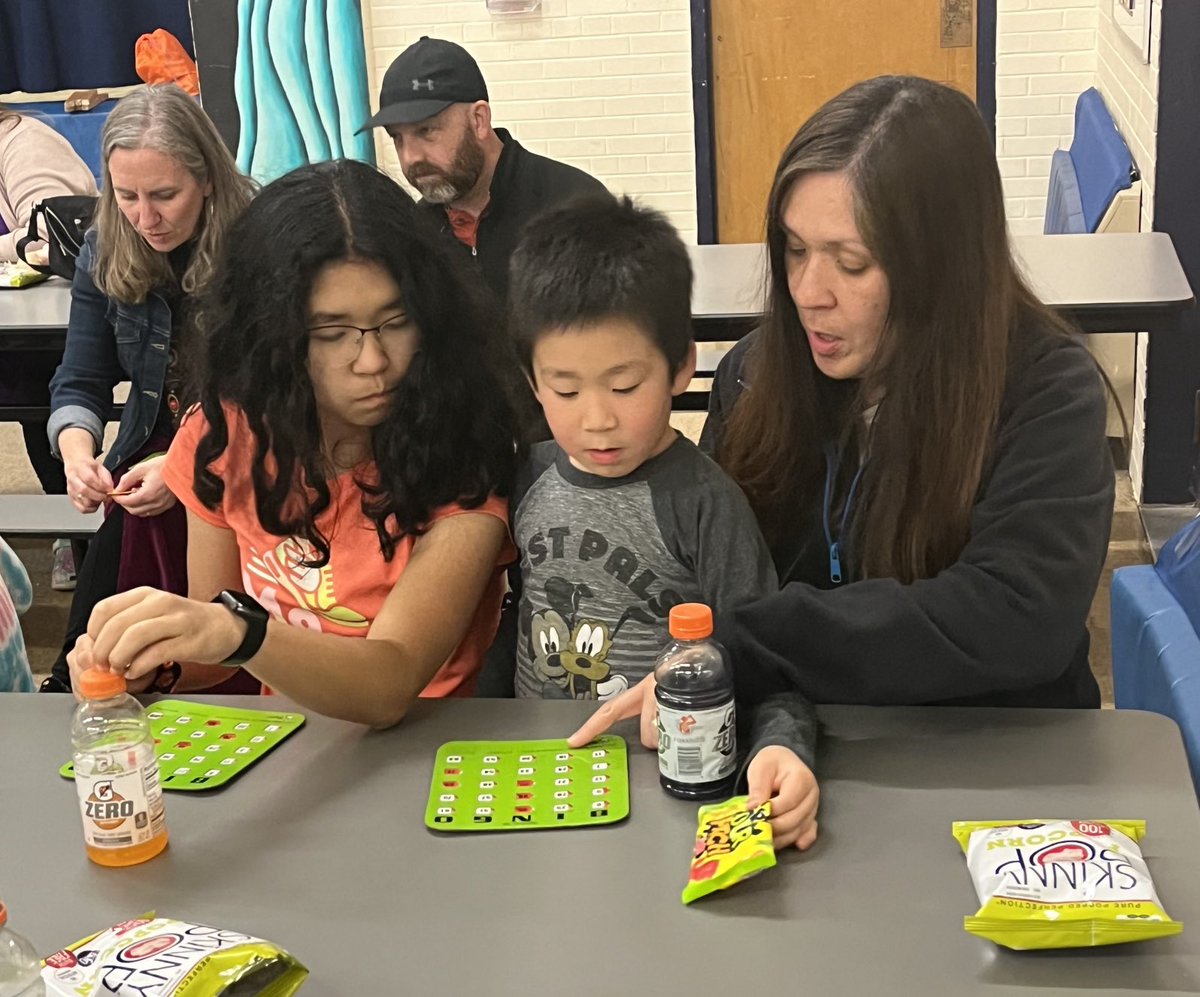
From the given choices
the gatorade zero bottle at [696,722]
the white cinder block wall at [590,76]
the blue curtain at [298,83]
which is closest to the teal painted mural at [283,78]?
the blue curtain at [298,83]

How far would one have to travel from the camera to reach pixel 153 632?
4.18 ft

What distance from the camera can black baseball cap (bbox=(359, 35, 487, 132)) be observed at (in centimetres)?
332

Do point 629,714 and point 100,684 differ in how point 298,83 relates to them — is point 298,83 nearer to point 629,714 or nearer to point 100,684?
point 629,714

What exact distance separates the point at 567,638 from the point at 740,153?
439 centimetres

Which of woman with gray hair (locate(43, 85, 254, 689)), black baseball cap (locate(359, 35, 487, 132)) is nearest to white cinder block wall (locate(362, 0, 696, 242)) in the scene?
black baseball cap (locate(359, 35, 487, 132))

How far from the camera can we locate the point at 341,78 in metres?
5.80

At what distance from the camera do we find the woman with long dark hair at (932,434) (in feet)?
4.67

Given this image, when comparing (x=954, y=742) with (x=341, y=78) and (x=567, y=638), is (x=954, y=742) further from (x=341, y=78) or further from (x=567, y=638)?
(x=341, y=78)

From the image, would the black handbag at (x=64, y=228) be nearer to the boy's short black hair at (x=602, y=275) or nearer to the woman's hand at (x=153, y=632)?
the boy's short black hair at (x=602, y=275)

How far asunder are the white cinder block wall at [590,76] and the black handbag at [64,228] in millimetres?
2061

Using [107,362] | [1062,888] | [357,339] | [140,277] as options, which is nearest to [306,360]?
[357,339]

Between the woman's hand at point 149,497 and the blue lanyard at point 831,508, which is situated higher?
the blue lanyard at point 831,508

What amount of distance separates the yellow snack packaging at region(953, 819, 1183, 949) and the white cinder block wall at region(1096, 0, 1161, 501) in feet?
10.1

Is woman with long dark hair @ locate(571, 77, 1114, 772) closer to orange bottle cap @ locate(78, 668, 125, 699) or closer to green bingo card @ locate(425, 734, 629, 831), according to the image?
green bingo card @ locate(425, 734, 629, 831)
